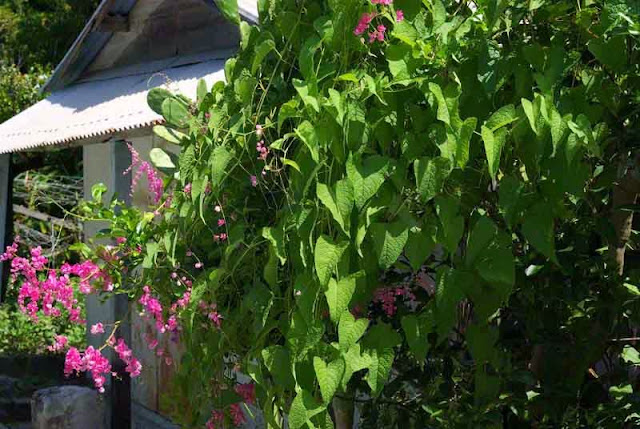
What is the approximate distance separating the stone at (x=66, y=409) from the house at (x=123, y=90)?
13.0 inches

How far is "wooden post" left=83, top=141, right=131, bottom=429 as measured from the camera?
7.44 m

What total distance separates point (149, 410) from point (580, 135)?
18.2ft

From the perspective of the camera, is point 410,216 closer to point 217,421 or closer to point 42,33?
point 217,421

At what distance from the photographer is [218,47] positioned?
697 cm

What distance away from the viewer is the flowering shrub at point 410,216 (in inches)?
91.8

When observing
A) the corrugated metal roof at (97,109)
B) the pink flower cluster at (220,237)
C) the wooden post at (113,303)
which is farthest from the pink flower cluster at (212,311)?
the wooden post at (113,303)

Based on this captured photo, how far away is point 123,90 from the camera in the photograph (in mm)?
7398

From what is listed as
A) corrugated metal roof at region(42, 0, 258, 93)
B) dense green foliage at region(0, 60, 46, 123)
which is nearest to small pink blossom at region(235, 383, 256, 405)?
corrugated metal roof at region(42, 0, 258, 93)

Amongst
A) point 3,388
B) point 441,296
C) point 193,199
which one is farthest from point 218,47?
point 441,296

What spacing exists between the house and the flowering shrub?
3.23 meters

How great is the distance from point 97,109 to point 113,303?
55.4 inches

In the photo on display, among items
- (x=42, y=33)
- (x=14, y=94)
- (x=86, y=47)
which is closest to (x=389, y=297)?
(x=86, y=47)

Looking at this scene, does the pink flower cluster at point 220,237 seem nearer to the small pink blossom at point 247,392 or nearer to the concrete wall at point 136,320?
the small pink blossom at point 247,392

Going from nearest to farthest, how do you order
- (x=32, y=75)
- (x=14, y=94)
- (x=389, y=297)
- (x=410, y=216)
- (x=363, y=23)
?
(x=410, y=216) < (x=363, y=23) < (x=389, y=297) < (x=14, y=94) < (x=32, y=75)
